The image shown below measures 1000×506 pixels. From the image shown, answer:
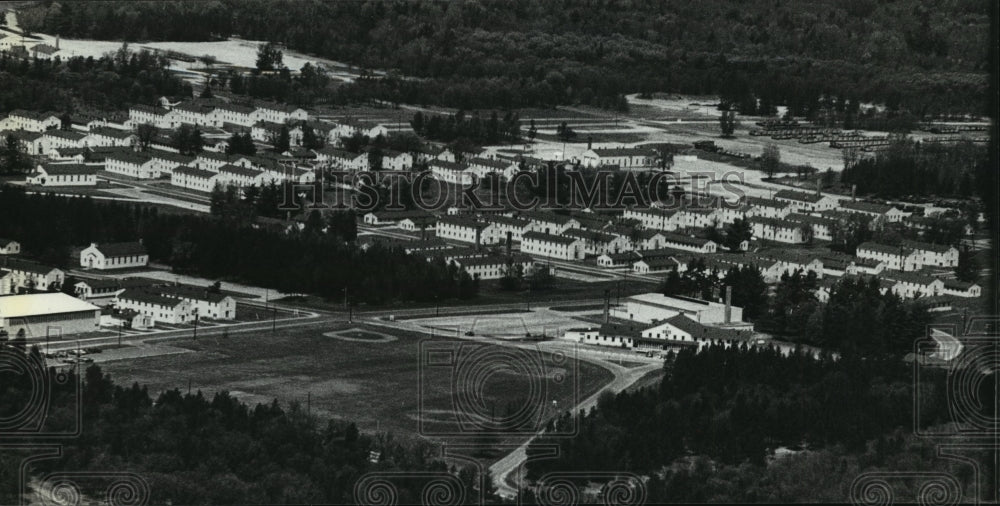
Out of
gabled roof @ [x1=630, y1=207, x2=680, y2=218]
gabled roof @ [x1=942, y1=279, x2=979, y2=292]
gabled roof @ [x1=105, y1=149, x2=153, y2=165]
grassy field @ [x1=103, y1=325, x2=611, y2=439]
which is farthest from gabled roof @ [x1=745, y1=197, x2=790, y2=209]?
grassy field @ [x1=103, y1=325, x2=611, y2=439]

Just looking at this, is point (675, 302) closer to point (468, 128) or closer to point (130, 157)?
point (130, 157)

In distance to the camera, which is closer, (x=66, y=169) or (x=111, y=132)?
(x=66, y=169)

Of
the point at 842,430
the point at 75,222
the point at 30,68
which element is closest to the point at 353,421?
the point at 842,430

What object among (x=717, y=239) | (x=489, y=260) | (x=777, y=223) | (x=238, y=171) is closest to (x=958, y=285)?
Result: (x=717, y=239)

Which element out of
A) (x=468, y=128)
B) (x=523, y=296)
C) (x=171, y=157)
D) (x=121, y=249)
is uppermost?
(x=468, y=128)

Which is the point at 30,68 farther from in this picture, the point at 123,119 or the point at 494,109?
the point at 494,109

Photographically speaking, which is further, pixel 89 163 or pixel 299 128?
pixel 299 128
